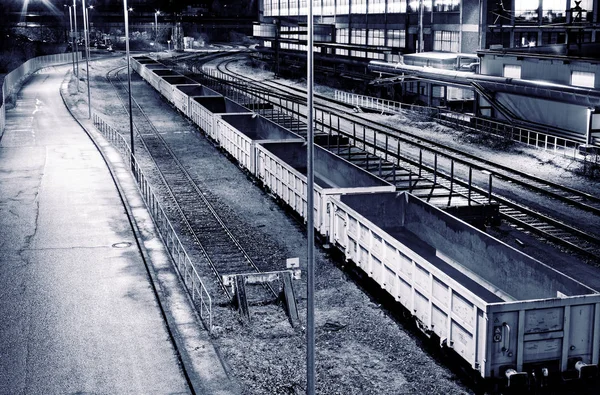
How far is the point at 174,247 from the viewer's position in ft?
76.5

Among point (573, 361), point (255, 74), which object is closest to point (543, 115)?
point (573, 361)

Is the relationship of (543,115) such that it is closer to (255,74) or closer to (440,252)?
(440,252)

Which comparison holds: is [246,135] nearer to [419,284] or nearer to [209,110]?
[209,110]

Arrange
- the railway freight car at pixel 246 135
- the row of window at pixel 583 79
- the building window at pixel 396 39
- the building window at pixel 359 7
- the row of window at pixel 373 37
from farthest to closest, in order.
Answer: the building window at pixel 359 7 → the row of window at pixel 373 37 → the building window at pixel 396 39 → the row of window at pixel 583 79 → the railway freight car at pixel 246 135

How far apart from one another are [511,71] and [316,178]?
72.7 feet

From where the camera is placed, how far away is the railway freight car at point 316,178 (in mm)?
22594

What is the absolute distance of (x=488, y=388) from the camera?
45.8ft

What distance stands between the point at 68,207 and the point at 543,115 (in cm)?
2718

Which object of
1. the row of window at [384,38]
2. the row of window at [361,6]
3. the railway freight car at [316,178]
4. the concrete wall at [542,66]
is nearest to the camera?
the railway freight car at [316,178]

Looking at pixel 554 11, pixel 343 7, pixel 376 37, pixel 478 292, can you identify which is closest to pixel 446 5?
pixel 554 11

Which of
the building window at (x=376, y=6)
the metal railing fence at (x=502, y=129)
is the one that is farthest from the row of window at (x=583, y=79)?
the building window at (x=376, y=6)

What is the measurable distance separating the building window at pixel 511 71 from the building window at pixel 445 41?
1277 centimetres

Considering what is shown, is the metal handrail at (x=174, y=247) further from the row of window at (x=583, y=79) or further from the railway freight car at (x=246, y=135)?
the row of window at (x=583, y=79)

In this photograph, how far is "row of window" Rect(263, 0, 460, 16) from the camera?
63000mm
